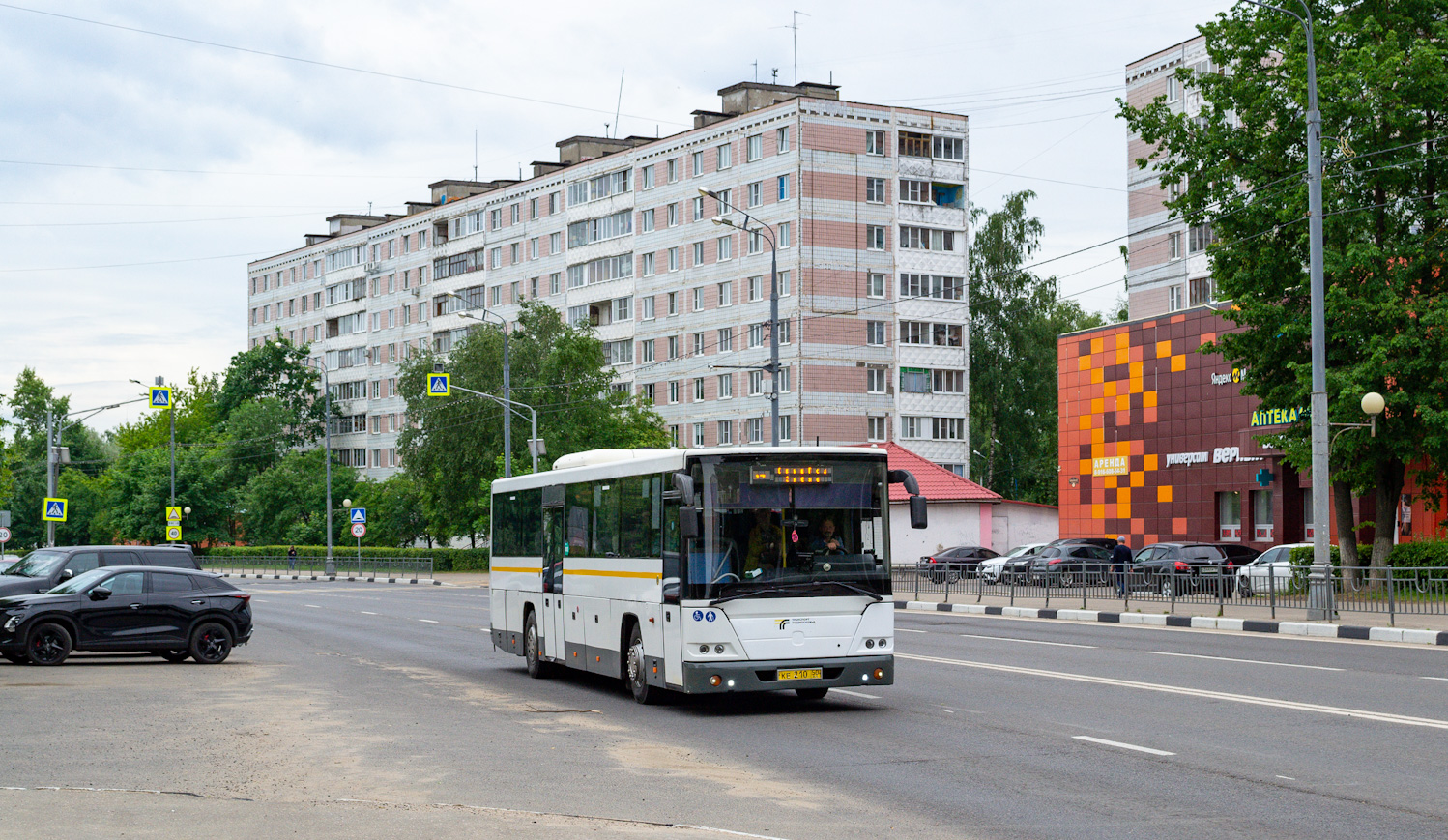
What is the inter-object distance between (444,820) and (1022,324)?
246 feet

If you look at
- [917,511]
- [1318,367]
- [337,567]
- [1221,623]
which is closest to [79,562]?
[917,511]

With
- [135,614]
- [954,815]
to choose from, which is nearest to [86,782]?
[954,815]

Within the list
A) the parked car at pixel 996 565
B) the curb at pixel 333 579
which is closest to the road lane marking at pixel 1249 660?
the parked car at pixel 996 565

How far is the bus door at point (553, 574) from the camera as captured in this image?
18188 mm

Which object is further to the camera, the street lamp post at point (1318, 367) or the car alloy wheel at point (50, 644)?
the street lamp post at point (1318, 367)

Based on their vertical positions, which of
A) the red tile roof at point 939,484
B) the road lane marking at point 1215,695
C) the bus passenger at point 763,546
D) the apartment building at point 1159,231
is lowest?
the road lane marking at point 1215,695

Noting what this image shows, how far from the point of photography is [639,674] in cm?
1581

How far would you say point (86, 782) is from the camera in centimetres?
1027

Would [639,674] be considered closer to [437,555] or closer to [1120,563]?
[1120,563]

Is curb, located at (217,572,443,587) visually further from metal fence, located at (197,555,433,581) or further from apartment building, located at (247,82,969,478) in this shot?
apartment building, located at (247,82,969,478)

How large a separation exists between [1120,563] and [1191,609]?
7759mm

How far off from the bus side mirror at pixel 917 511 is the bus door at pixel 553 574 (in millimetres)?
4710

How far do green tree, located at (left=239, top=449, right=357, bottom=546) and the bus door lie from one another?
3251 inches

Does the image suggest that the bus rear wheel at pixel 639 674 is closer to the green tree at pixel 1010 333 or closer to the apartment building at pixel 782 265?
the apartment building at pixel 782 265
